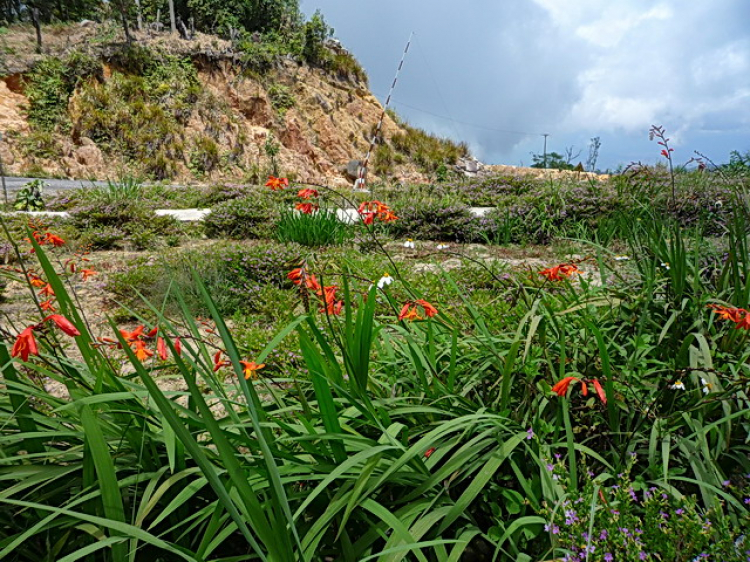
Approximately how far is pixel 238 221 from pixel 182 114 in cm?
1547

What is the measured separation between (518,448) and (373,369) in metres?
0.95

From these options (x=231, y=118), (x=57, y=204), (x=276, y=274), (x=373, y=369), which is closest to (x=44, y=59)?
(x=231, y=118)

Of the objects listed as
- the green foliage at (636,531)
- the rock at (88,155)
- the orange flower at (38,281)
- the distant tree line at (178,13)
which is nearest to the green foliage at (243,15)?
the distant tree line at (178,13)

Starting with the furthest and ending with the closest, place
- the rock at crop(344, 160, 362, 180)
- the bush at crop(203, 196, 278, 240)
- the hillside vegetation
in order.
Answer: the rock at crop(344, 160, 362, 180) < the hillside vegetation < the bush at crop(203, 196, 278, 240)

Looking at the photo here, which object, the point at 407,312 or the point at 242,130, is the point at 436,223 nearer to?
the point at 407,312

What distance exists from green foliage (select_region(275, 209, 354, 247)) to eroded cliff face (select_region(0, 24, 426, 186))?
13182 millimetres

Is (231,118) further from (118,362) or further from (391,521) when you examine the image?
(391,521)

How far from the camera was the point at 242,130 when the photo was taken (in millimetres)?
20656

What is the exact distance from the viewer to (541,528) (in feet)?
4.30

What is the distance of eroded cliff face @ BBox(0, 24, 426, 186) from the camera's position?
16891 mm

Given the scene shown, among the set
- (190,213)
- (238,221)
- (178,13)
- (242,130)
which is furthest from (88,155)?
(238,221)

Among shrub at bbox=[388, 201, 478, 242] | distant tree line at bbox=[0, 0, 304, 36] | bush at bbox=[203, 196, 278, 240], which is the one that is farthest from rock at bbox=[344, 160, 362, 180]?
shrub at bbox=[388, 201, 478, 242]

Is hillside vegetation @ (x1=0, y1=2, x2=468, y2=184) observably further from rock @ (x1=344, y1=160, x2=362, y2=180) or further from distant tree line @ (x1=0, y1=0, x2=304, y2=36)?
rock @ (x1=344, y1=160, x2=362, y2=180)

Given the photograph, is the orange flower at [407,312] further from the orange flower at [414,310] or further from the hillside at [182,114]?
the hillside at [182,114]
